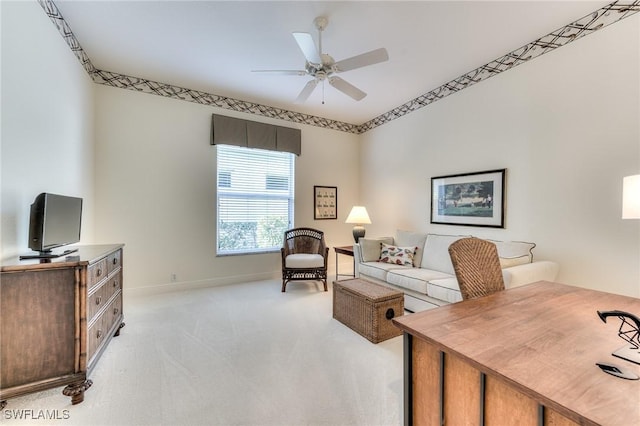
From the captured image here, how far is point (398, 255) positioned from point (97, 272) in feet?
10.5

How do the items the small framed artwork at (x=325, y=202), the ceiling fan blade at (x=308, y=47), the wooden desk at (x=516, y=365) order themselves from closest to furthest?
the wooden desk at (x=516, y=365)
the ceiling fan blade at (x=308, y=47)
the small framed artwork at (x=325, y=202)

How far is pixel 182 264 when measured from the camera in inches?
156

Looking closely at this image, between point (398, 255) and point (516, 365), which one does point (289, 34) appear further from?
point (516, 365)

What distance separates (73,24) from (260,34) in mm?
1767

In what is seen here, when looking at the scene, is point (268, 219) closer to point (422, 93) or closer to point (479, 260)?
point (422, 93)

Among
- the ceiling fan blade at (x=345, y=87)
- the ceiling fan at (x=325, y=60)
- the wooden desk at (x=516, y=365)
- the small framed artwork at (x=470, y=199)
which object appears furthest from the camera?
the small framed artwork at (x=470, y=199)

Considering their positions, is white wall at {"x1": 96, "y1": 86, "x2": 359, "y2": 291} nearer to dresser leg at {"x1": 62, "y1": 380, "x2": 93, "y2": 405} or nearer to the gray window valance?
the gray window valance

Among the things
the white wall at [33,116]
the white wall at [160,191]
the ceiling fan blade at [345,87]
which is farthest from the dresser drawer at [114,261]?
the ceiling fan blade at [345,87]

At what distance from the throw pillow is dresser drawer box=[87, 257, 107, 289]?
3106mm

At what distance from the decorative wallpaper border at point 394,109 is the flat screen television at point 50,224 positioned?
1.64 meters

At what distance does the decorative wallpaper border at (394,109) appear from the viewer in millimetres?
2373

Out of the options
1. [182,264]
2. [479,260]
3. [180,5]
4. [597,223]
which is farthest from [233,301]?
[597,223]

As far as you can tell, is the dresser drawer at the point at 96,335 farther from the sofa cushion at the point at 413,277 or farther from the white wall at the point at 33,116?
the sofa cushion at the point at 413,277

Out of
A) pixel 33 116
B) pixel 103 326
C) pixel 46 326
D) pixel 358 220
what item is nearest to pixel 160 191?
pixel 33 116
